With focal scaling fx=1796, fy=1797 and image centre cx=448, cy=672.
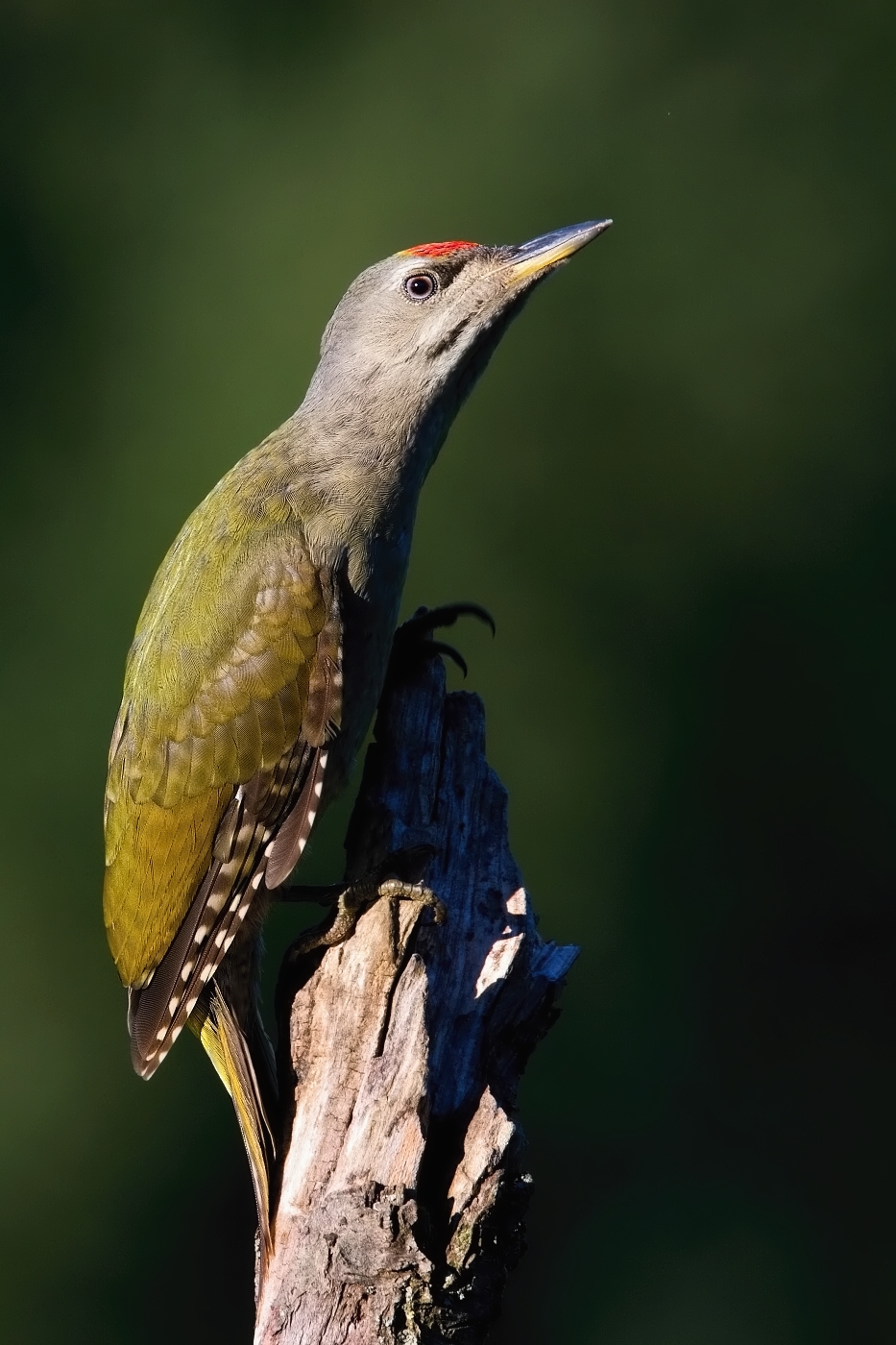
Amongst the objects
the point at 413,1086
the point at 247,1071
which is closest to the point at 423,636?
the point at 247,1071

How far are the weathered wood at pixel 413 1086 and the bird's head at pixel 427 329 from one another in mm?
998

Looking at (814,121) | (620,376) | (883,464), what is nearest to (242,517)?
(620,376)

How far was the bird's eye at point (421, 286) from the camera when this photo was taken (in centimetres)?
469

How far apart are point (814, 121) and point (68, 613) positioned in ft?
17.9

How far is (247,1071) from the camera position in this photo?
3938 millimetres

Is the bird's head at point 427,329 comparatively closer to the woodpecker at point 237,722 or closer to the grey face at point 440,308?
the grey face at point 440,308

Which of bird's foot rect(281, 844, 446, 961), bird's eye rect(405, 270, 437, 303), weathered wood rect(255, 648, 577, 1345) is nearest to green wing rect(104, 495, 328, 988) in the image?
weathered wood rect(255, 648, 577, 1345)

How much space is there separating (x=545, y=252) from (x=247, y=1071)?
2216mm

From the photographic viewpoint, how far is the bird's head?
15.2 ft

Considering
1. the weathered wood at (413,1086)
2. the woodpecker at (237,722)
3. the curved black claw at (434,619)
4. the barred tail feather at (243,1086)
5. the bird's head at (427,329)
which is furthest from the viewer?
the curved black claw at (434,619)

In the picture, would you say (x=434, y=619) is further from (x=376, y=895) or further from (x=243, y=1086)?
(x=243, y=1086)

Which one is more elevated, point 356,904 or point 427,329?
point 427,329

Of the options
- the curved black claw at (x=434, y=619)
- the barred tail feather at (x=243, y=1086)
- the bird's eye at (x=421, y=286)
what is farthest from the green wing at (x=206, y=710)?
the bird's eye at (x=421, y=286)

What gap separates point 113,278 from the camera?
1001cm
